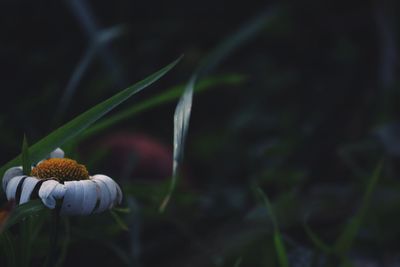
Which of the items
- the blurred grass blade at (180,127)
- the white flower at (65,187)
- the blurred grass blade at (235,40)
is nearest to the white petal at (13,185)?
the white flower at (65,187)

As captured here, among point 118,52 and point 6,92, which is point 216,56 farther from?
point 118,52

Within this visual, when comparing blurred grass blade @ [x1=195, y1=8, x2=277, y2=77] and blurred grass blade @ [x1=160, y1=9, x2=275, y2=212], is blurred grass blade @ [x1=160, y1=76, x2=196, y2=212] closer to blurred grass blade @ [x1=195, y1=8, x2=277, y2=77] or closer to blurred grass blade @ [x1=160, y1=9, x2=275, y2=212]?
blurred grass blade @ [x1=160, y1=9, x2=275, y2=212]

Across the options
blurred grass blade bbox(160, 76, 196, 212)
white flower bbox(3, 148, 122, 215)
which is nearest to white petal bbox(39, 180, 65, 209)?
white flower bbox(3, 148, 122, 215)

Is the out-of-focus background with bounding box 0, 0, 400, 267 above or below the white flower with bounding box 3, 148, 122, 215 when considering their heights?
below

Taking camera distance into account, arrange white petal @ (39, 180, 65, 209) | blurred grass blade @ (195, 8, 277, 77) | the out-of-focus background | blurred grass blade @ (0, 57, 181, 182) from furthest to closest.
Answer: blurred grass blade @ (195, 8, 277, 77), the out-of-focus background, blurred grass blade @ (0, 57, 181, 182), white petal @ (39, 180, 65, 209)

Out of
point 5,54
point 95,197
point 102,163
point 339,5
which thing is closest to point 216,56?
point 102,163

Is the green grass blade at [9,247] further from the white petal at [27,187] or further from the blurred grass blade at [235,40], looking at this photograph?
the blurred grass blade at [235,40]

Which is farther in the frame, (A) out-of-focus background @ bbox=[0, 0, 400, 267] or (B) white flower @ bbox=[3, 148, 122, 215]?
(A) out-of-focus background @ bbox=[0, 0, 400, 267]
